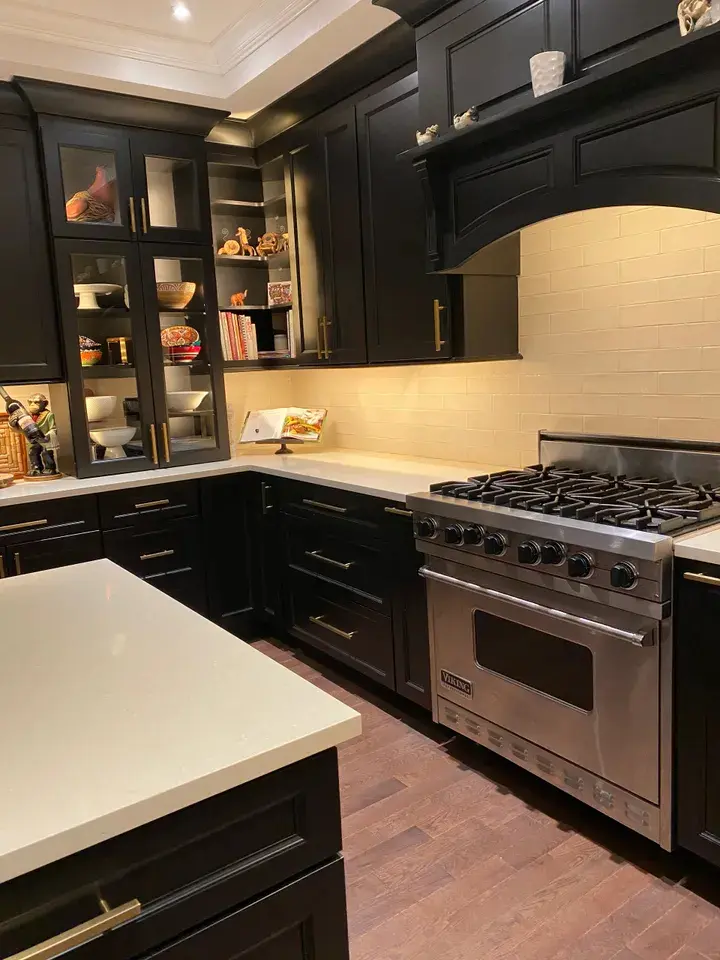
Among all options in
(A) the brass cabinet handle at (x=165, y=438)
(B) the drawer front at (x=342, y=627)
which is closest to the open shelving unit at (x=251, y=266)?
(A) the brass cabinet handle at (x=165, y=438)

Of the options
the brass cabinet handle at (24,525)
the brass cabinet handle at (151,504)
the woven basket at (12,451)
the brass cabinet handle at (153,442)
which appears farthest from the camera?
the brass cabinet handle at (153,442)

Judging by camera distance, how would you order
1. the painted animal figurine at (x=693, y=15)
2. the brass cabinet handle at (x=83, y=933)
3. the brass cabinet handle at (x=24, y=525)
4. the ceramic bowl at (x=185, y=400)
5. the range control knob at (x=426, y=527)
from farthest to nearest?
the ceramic bowl at (x=185, y=400) → the brass cabinet handle at (x=24, y=525) → the range control knob at (x=426, y=527) → the painted animal figurine at (x=693, y=15) → the brass cabinet handle at (x=83, y=933)

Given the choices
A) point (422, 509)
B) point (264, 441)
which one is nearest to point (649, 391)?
point (422, 509)

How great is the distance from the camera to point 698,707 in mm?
1893

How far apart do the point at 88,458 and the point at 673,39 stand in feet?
9.43

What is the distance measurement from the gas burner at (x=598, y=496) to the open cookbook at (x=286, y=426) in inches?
52.2

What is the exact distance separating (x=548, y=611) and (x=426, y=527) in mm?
563

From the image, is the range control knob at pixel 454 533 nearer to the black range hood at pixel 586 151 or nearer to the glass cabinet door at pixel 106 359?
the black range hood at pixel 586 151

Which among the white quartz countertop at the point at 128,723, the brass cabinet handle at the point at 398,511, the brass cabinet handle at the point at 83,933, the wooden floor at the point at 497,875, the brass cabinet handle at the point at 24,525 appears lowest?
the wooden floor at the point at 497,875

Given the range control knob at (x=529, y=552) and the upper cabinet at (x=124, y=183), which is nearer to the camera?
the range control knob at (x=529, y=552)

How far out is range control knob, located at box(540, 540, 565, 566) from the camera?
212 cm

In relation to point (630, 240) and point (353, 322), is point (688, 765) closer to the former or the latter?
point (630, 240)

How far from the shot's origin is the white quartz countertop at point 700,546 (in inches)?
71.1

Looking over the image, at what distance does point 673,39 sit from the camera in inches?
72.2
